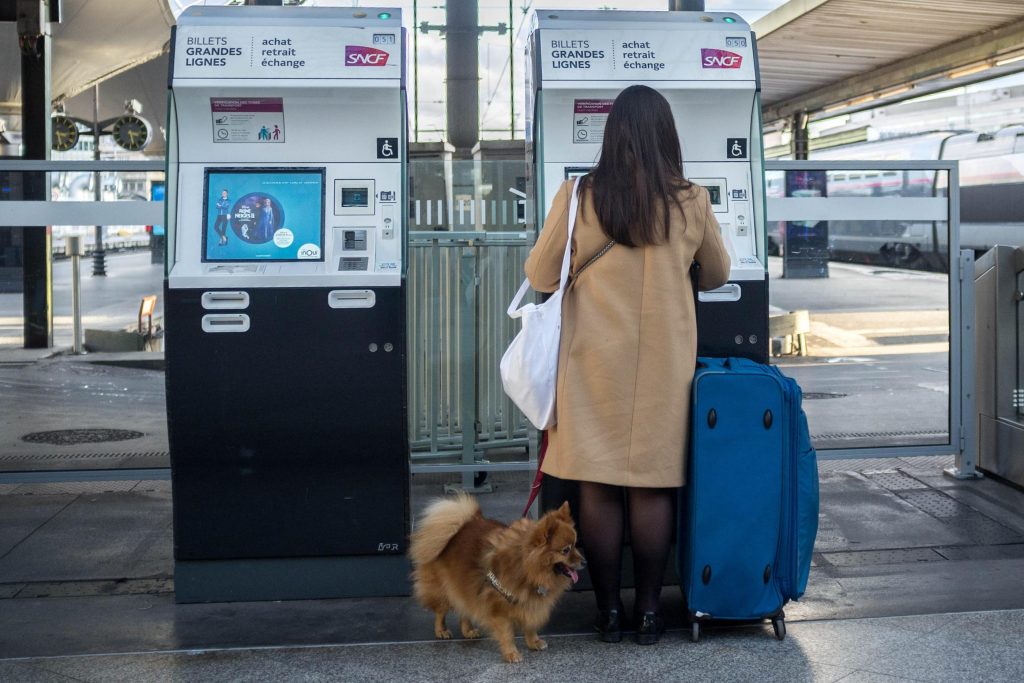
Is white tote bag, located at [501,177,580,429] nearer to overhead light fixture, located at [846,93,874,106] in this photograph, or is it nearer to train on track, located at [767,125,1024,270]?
train on track, located at [767,125,1024,270]

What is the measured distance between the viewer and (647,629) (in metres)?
3.77

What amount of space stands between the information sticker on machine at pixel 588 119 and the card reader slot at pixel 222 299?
142 centimetres

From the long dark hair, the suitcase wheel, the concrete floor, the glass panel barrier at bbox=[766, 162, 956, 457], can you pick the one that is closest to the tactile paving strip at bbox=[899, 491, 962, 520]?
the concrete floor

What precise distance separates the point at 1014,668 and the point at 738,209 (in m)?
1.90

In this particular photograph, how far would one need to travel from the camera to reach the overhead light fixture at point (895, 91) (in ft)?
59.2

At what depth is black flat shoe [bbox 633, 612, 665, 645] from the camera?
3768 millimetres

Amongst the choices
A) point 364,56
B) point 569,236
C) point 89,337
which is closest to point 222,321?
point 364,56

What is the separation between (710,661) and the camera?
3629 mm

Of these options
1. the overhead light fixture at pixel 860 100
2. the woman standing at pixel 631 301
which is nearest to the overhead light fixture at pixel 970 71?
the overhead light fixture at pixel 860 100

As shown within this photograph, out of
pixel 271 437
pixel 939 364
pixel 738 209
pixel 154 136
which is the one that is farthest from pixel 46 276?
pixel 154 136

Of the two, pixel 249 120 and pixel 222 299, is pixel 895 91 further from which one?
pixel 222 299

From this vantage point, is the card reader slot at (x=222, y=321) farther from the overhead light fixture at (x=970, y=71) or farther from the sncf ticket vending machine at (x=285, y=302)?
the overhead light fixture at (x=970, y=71)

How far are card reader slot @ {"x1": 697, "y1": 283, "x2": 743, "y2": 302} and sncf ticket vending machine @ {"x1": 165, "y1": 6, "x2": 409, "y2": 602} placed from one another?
3.85 feet

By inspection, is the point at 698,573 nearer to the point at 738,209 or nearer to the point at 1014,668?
the point at 1014,668
